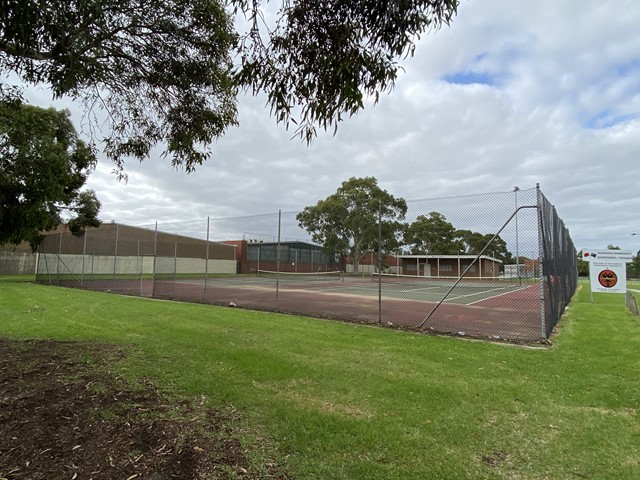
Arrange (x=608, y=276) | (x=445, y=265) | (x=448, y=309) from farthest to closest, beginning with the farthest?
1. (x=608, y=276)
2. (x=448, y=309)
3. (x=445, y=265)

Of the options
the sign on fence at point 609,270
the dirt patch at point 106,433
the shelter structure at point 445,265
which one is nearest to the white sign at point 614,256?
the sign on fence at point 609,270

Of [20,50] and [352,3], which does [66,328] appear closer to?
[20,50]

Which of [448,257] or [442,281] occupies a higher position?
[448,257]

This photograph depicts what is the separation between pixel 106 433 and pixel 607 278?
18558 mm

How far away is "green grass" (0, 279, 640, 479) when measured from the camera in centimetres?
324

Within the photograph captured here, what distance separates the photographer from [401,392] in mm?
4789

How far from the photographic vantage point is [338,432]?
363cm

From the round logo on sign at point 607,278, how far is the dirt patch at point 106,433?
17.4m

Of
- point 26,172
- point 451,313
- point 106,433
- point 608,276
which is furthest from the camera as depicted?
point 608,276

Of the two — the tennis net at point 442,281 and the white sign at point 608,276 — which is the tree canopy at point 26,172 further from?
the white sign at point 608,276

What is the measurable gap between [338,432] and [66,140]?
48.9 feet

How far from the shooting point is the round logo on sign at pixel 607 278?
16156 millimetres

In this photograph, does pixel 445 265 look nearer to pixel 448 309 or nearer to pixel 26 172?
pixel 448 309

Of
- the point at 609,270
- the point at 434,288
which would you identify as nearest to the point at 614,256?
the point at 609,270
